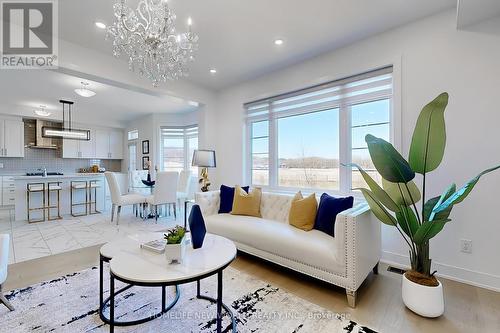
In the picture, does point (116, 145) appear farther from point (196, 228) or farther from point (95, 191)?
point (196, 228)

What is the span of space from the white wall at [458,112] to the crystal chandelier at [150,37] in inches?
90.8

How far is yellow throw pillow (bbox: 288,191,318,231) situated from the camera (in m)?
2.58

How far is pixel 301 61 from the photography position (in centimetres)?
350

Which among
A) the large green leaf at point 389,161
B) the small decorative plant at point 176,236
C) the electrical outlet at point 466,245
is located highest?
the large green leaf at point 389,161

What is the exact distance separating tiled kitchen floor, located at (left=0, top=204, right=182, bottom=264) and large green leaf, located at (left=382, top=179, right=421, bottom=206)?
146 inches

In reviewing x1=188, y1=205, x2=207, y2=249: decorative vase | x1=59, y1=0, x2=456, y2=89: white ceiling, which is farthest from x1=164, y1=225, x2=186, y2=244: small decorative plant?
x1=59, y1=0, x2=456, y2=89: white ceiling

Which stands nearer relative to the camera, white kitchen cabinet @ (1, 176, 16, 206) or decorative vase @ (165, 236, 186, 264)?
decorative vase @ (165, 236, 186, 264)

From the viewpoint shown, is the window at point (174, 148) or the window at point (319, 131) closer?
the window at point (319, 131)

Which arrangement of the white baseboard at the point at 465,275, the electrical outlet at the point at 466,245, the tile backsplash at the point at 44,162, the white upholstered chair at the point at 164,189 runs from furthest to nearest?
the tile backsplash at the point at 44,162 < the white upholstered chair at the point at 164,189 < the electrical outlet at the point at 466,245 < the white baseboard at the point at 465,275

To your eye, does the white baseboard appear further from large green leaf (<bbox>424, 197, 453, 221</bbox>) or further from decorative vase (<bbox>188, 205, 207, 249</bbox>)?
decorative vase (<bbox>188, 205, 207, 249</bbox>)

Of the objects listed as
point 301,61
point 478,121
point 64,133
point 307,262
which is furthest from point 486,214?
point 64,133

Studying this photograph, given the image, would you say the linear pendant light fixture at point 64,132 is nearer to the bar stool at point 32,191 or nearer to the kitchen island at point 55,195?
the kitchen island at point 55,195

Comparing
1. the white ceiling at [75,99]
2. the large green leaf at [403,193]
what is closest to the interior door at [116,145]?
the white ceiling at [75,99]

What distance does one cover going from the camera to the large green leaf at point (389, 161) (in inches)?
68.1
